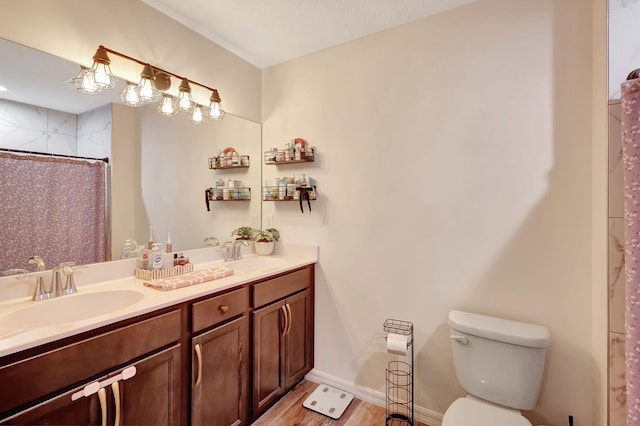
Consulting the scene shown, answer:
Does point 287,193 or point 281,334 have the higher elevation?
point 287,193

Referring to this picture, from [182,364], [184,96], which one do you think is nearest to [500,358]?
[182,364]

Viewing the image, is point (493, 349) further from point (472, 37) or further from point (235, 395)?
point (472, 37)

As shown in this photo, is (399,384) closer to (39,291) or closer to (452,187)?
(452,187)

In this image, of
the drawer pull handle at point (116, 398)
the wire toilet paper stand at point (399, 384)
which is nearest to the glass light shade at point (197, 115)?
the drawer pull handle at point (116, 398)

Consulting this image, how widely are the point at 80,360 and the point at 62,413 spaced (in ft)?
0.54

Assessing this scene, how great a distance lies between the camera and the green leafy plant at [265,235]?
2.30 metres

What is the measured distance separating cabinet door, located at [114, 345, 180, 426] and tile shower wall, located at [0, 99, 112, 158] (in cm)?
113

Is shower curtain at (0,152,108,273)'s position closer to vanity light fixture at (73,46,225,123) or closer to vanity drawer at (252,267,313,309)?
vanity light fixture at (73,46,225,123)

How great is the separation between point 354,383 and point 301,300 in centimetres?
69

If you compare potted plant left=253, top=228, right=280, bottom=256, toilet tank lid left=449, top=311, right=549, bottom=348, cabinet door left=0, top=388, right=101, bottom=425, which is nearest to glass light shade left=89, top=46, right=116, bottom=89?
potted plant left=253, top=228, right=280, bottom=256

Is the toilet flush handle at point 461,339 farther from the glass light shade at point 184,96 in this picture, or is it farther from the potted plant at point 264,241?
the glass light shade at point 184,96

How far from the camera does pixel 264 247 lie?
7.58ft

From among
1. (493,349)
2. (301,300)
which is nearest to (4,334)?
(301,300)

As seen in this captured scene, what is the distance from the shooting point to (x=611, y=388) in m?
1.15
